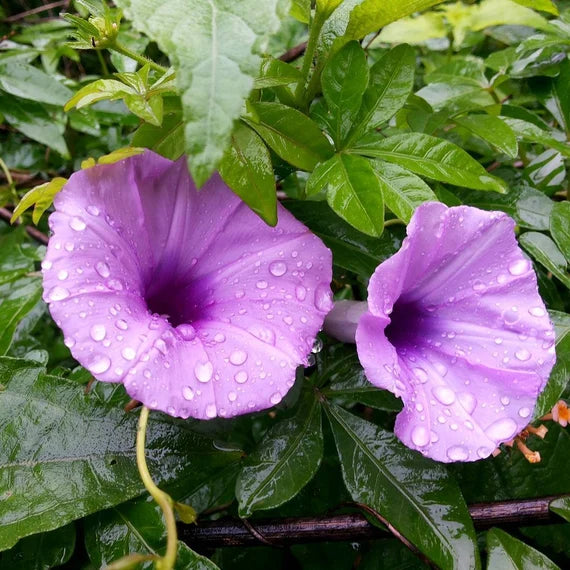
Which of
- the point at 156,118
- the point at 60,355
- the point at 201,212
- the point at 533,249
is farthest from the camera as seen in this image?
the point at 60,355

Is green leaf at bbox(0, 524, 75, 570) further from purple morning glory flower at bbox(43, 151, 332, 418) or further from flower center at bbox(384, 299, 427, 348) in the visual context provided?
flower center at bbox(384, 299, 427, 348)

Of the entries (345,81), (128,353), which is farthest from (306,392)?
(345,81)

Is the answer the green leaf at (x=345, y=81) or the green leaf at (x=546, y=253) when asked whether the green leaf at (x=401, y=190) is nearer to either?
the green leaf at (x=345, y=81)

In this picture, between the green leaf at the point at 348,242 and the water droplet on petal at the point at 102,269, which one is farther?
the green leaf at the point at 348,242

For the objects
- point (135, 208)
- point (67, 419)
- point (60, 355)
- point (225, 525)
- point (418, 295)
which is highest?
point (135, 208)

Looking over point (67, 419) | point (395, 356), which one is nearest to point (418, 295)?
point (395, 356)

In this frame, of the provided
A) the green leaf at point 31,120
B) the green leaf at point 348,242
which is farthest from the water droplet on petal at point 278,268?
the green leaf at point 31,120

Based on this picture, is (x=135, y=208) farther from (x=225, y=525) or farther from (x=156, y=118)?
(x=225, y=525)
